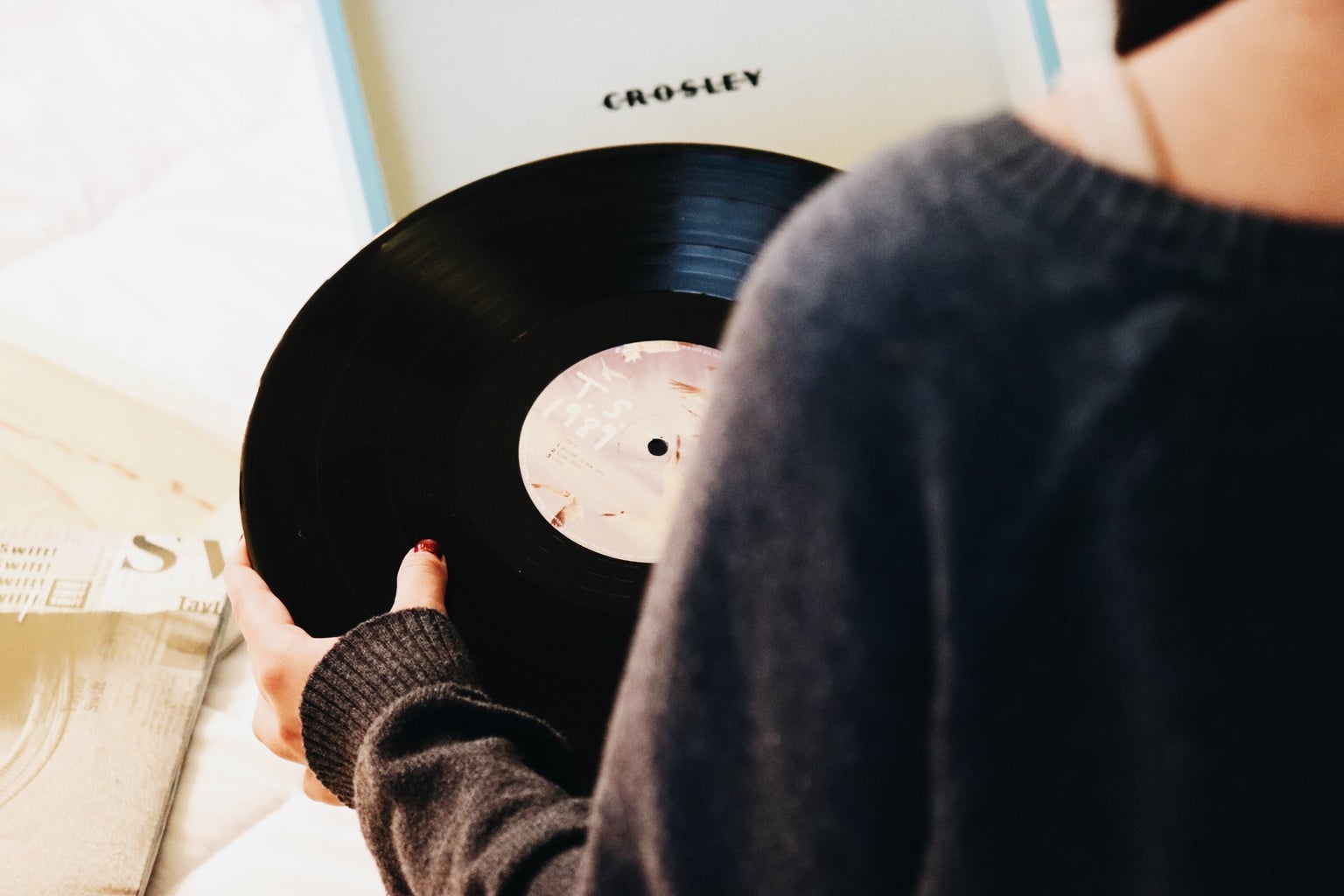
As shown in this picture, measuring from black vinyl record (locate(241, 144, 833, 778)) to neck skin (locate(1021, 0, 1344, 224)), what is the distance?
1.71ft

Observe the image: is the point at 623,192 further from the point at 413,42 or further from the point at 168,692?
the point at 168,692

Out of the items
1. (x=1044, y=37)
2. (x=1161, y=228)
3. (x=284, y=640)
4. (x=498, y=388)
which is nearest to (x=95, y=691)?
(x=284, y=640)

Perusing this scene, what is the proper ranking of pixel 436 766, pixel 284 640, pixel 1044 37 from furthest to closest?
pixel 1044 37 < pixel 284 640 < pixel 436 766

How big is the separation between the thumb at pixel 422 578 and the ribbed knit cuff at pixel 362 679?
5 centimetres

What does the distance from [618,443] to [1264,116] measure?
1.93 feet

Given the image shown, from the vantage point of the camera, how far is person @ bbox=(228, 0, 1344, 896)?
0.71ft

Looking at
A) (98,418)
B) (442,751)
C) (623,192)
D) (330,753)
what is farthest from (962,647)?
(98,418)

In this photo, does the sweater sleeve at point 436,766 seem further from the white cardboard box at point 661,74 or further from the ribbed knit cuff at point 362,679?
the white cardboard box at point 661,74

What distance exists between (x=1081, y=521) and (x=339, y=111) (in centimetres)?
76

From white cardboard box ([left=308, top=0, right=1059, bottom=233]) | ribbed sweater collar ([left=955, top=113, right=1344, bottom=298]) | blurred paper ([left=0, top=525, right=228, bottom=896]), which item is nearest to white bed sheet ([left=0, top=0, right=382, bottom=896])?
blurred paper ([left=0, top=525, right=228, bottom=896])

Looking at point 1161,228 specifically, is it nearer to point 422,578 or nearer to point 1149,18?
point 1149,18

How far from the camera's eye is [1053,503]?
0.73 feet

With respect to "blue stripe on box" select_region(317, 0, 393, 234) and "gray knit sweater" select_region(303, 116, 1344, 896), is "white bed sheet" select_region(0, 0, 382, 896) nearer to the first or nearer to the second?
"blue stripe on box" select_region(317, 0, 393, 234)

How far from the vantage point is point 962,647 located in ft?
0.76
